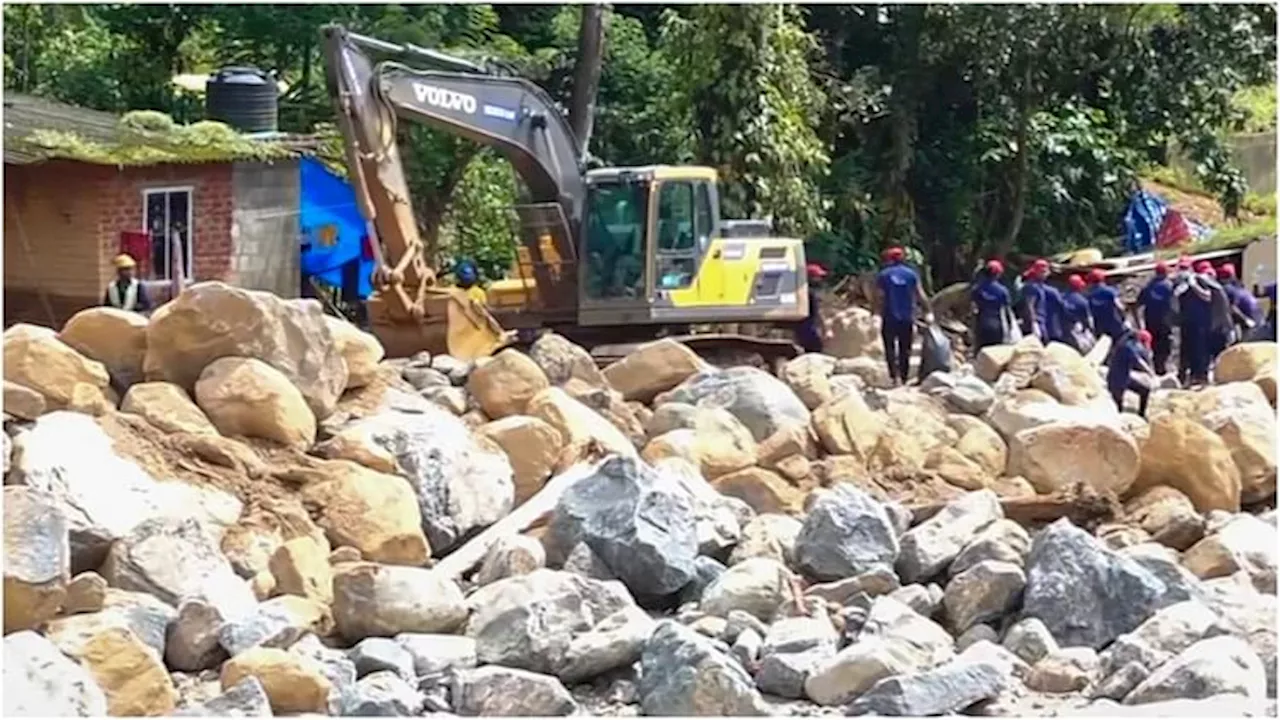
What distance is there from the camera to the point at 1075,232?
2286 cm

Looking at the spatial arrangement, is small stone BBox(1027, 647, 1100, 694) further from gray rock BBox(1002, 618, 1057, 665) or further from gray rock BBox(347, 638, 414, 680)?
gray rock BBox(347, 638, 414, 680)

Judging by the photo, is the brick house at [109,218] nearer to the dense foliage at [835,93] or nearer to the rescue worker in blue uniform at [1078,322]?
the dense foliage at [835,93]

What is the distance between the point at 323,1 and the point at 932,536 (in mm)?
13584

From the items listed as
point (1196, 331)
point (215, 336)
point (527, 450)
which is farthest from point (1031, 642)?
point (1196, 331)

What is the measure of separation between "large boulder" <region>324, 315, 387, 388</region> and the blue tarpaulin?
7.82 m

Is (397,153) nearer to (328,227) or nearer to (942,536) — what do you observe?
(328,227)

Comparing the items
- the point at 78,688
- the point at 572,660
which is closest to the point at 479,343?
the point at 572,660

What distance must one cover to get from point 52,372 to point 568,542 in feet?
7.54

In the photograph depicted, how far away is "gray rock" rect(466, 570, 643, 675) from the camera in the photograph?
712cm

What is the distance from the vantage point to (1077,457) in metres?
10.1

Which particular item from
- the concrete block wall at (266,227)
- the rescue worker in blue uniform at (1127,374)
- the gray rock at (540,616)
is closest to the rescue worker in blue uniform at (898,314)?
the rescue worker in blue uniform at (1127,374)

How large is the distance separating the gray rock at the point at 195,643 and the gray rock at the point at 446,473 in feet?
5.79

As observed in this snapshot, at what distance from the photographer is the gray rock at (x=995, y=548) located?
8172 mm

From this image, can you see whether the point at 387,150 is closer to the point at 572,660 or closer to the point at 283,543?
the point at 283,543
